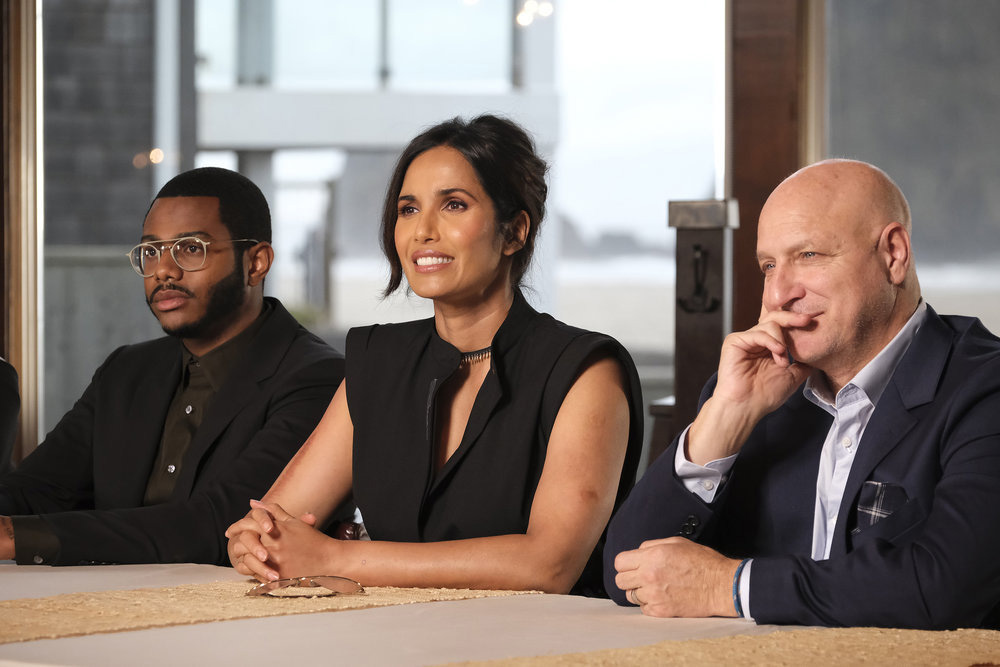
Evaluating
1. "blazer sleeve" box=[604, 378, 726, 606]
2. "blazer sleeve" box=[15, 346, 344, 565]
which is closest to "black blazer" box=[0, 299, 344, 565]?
"blazer sleeve" box=[15, 346, 344, 565]

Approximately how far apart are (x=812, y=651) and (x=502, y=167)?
3.86 ft

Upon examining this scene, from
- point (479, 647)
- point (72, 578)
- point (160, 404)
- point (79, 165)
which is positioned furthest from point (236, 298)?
point (79, 165)

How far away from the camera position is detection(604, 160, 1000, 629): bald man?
1472mm

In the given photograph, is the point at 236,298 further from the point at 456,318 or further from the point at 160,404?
the point at 456,318

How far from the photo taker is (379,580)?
1747mm

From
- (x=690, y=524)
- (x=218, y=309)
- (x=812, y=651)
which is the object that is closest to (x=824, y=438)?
(x=690, y=524)

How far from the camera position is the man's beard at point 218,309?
259cm

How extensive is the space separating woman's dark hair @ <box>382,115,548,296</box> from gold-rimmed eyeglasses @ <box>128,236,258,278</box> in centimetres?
56

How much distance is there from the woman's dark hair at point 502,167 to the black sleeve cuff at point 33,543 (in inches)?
34.5

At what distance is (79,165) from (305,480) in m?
2.59

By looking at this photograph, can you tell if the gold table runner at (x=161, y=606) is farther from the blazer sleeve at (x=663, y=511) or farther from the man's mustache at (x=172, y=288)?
the man's mustache at (x=172, y=288)

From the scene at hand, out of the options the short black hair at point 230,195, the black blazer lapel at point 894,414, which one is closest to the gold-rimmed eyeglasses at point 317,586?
the black blazer lapel at point 894,414

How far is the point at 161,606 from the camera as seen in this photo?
150 cm

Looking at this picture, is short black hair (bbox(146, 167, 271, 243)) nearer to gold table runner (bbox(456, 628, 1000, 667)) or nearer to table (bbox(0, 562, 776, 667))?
table (bbox(0, 562, 776, 667))
